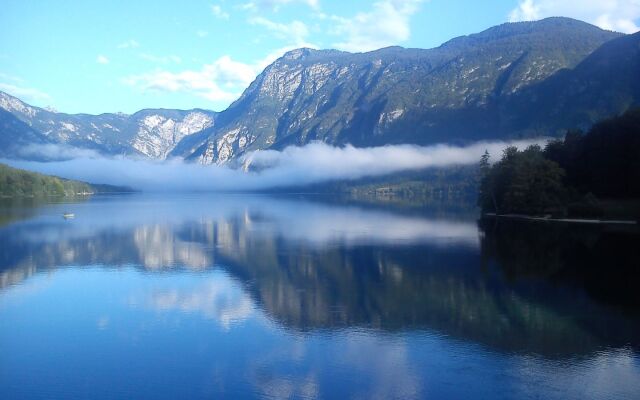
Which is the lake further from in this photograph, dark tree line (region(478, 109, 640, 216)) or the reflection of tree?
dark tree line (region(478, 109, 640, 216))

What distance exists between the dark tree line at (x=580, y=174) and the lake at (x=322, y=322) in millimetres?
31046

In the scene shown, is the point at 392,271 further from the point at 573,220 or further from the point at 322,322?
the point at 573,220

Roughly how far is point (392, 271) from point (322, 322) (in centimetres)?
1432

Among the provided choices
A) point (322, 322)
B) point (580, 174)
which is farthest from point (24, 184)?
point (322, 322)

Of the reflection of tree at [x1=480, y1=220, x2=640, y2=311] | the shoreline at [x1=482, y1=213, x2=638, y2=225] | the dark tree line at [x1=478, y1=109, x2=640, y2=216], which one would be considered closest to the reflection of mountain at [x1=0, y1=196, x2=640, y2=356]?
the reflection of tree at [x1=480, y1=220, x2=640, y2=311]

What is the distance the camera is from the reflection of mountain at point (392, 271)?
25000 mm

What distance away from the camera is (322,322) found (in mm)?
25375

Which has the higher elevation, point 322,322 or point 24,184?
point 24,184

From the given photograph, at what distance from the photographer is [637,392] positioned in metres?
17.1

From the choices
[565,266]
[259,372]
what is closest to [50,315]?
[259,372]

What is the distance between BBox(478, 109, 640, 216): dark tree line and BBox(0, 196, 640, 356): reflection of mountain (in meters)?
18.9

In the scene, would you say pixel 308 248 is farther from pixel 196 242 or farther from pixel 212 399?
pixel 212 399

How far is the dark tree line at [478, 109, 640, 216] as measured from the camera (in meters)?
77.6

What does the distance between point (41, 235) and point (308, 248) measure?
3174 cm
